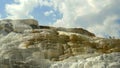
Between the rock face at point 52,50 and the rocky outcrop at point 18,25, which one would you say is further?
the rocky outcrop at point 18,25

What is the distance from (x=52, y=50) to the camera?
21109mm

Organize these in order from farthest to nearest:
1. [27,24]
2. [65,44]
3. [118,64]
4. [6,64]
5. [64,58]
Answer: [27,24]
[65,44]
[64,58]
[6,64]
[118,64]

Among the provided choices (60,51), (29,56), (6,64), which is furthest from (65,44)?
(6,64)

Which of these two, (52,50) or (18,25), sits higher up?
(18,25)

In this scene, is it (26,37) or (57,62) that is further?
(26,37)

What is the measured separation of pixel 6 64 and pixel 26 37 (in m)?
4.16

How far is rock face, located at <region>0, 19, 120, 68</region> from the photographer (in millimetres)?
18422

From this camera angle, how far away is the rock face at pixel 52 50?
18.4 metres

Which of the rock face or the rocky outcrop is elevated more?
the rocky outcrop

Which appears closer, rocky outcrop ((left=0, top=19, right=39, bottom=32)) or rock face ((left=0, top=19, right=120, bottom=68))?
Result: rock face ((left=0, top=19, right=120, bottom=68))

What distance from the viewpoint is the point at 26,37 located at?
22.8 meters

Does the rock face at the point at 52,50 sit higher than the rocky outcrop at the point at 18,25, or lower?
lower

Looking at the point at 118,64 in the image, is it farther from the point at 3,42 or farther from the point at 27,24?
the point at 27,24

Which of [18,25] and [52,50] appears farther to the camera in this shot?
[18,25]
